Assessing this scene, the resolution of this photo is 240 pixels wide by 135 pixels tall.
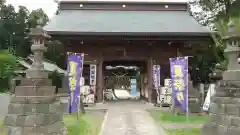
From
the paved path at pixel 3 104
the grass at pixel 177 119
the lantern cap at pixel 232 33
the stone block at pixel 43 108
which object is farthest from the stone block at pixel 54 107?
the lantern cap at pixel 232 33

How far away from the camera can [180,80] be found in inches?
418

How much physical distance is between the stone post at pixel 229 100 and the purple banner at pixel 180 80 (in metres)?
3.55

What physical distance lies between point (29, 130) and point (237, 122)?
15.1ft

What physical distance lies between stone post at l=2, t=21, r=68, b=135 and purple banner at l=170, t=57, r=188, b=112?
16.5 feet

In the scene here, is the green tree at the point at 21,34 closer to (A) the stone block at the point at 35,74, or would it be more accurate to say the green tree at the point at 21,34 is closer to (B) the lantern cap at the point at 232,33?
(A) the stone block at the point at 35,74

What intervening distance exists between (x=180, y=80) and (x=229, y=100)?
4.34 metres

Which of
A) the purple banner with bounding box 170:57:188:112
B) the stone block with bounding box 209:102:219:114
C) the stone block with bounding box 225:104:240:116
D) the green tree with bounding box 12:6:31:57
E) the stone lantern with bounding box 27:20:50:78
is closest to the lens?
the stone block with bounding box 225:104:240:116

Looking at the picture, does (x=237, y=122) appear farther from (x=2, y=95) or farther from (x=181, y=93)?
(x=2, y=95)

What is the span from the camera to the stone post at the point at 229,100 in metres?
6.12

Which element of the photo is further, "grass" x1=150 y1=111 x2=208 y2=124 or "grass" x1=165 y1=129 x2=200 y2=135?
"grass" x1=150 y1=111 x2=208 y2=124

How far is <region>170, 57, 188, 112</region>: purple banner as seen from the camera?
10.4 m

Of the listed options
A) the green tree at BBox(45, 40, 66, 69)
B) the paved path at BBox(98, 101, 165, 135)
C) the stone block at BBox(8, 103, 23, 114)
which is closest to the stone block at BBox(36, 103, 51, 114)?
the stone block at BBox(8, 103, 23, 114)

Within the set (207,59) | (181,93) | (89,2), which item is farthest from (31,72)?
(207,59)

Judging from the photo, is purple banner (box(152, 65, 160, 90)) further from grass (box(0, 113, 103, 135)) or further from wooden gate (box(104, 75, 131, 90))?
wooden gate (box(104, 75, 131, 90))
